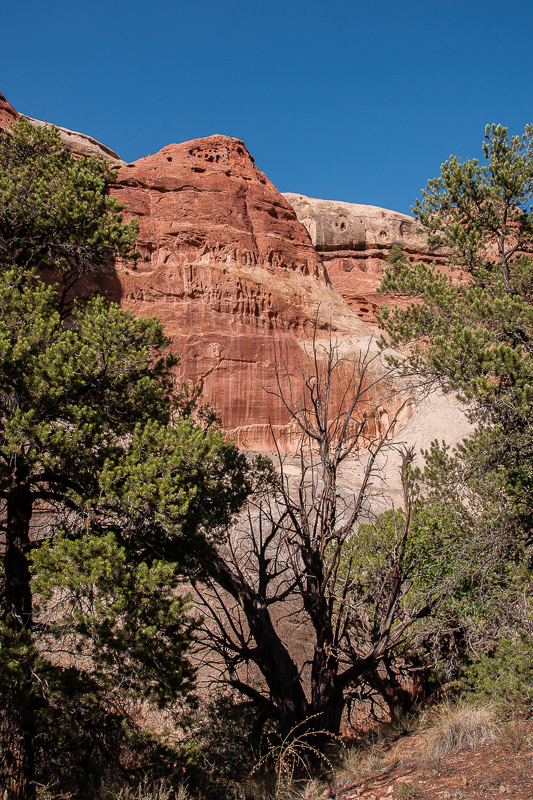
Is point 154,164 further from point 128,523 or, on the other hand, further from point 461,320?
point 128,523

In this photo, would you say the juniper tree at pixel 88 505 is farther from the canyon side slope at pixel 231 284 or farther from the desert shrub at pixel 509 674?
the canyon side slope at pixel 231 284

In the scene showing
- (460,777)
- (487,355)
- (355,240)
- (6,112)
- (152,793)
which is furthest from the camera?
(355,240)

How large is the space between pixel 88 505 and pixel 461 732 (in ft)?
17.3

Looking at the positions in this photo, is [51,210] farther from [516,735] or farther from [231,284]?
[231,284]

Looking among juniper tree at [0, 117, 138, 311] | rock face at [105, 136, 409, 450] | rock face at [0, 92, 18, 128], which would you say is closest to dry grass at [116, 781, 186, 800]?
juniper tree at [0, 117, 138, 311]

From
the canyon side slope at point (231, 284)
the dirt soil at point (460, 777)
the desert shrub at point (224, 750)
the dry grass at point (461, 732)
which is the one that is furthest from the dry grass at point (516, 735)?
the canyon side slope at point (231, 284)

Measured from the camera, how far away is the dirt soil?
5.35 meters

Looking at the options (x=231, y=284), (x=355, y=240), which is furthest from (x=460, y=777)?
(x=355, y=240)

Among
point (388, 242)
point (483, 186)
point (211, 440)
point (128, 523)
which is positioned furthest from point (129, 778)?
point (388, 242)

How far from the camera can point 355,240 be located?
4984cm

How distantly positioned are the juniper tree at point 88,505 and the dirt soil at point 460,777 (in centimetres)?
255

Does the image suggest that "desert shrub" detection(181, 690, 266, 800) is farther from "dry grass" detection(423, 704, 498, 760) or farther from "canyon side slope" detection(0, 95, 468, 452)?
"canyon side slope" detection(0, 95, 468, 452)

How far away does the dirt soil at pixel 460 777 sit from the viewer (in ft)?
17.6

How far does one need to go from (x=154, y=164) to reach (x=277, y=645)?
99.9 feet
